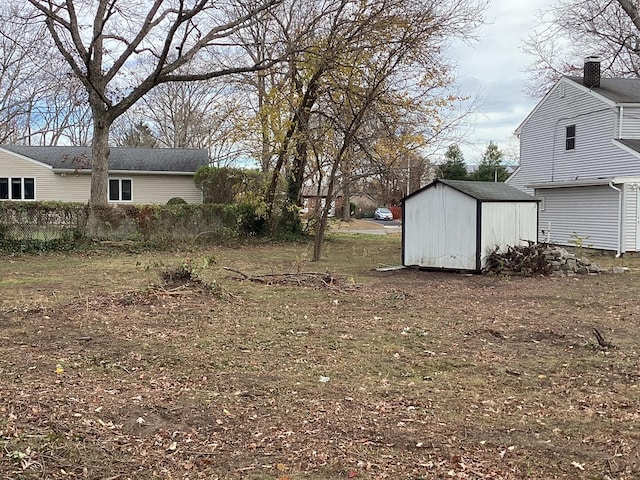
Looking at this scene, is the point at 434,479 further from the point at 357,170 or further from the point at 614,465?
the point at 357,170

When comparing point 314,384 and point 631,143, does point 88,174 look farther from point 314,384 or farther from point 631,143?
point 314,384

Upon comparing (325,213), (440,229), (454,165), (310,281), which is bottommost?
(310,281)

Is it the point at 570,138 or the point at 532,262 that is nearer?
the point at 532,262

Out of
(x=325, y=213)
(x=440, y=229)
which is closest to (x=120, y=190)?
(x=325, y=213)

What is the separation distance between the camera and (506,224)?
12258 mm

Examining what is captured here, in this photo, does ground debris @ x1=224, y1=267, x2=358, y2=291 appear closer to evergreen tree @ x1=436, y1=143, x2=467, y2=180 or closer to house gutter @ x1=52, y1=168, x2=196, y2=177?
house gutter @ x1=52, y1=168, x2=196, y2=177

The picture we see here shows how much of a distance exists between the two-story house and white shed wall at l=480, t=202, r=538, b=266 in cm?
409

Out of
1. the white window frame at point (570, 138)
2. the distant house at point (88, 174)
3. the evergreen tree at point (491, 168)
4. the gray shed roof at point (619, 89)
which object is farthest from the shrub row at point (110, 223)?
the evergreen tree at point (491, 168)

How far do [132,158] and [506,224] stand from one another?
2044 centimetres

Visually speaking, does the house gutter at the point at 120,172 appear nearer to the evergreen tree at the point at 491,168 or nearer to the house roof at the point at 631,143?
the house roof at the point at 631,143

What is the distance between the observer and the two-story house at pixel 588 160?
17375mm

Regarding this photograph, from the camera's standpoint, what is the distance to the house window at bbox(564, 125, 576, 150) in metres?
20.3

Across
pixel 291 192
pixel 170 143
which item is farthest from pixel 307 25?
pixel 170 143

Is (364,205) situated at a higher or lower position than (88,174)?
higher
